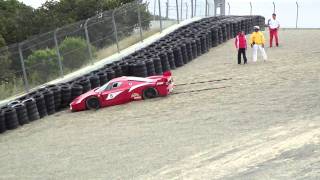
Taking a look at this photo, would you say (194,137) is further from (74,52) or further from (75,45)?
(75,45)

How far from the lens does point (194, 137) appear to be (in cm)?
1270

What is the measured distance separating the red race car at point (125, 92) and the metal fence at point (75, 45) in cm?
384

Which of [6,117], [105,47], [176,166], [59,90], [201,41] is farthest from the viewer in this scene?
[201,41]

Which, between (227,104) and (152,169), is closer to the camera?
(152,169)

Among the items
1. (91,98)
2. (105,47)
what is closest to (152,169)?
(91,98)

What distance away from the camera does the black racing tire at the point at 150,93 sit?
1877 centimetres

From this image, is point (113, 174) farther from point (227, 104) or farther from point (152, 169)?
point (227, 104)

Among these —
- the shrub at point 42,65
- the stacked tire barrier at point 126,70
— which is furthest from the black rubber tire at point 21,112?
the shrub at point 42,65

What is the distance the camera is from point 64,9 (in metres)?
60.8

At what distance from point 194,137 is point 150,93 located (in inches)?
247

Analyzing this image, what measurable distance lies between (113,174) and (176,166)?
4.03 feet

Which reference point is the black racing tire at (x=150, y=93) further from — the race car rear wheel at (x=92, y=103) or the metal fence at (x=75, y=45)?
the metal fence at (x=75, y=45)

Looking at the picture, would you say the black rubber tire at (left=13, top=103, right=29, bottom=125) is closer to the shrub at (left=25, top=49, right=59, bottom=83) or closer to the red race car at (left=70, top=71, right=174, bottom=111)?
the red race car at (left=70, top=71, right=174, bottom=111)

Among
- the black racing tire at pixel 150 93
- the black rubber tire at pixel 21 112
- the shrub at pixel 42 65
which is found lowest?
the black rubber tire at pixel 21 112
